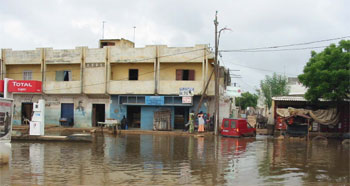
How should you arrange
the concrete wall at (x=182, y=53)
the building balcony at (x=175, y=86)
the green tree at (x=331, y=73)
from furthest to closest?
the concrete wall at (x=182, y=53)
the building balcony at (x=175, y=86)
the green tree at (x=331, y=73)

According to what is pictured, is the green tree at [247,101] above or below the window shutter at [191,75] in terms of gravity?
below

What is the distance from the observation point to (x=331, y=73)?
24797 millimetres

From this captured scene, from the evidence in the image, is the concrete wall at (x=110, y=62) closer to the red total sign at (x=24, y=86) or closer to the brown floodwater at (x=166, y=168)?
the red total sign at (x=24, y=86)

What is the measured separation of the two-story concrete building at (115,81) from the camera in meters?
33.3

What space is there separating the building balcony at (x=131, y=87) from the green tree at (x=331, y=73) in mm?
13779

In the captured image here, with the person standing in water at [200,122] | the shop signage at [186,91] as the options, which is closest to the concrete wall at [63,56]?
the shop signage at [186,91]

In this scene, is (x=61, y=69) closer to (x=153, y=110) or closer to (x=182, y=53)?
(x=153, y=110)

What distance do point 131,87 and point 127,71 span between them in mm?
2167

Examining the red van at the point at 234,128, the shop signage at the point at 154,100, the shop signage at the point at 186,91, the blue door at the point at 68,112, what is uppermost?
the shop signage at the point at 186,91

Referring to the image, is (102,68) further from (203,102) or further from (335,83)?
(335,83)

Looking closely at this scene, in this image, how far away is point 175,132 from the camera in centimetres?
3138

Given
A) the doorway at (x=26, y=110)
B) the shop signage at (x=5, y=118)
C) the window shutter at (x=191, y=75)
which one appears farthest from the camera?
the doorway at (x=26, y=110)

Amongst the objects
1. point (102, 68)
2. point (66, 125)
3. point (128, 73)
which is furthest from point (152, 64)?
point (66, 125)

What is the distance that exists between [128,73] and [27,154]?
20.7 m
